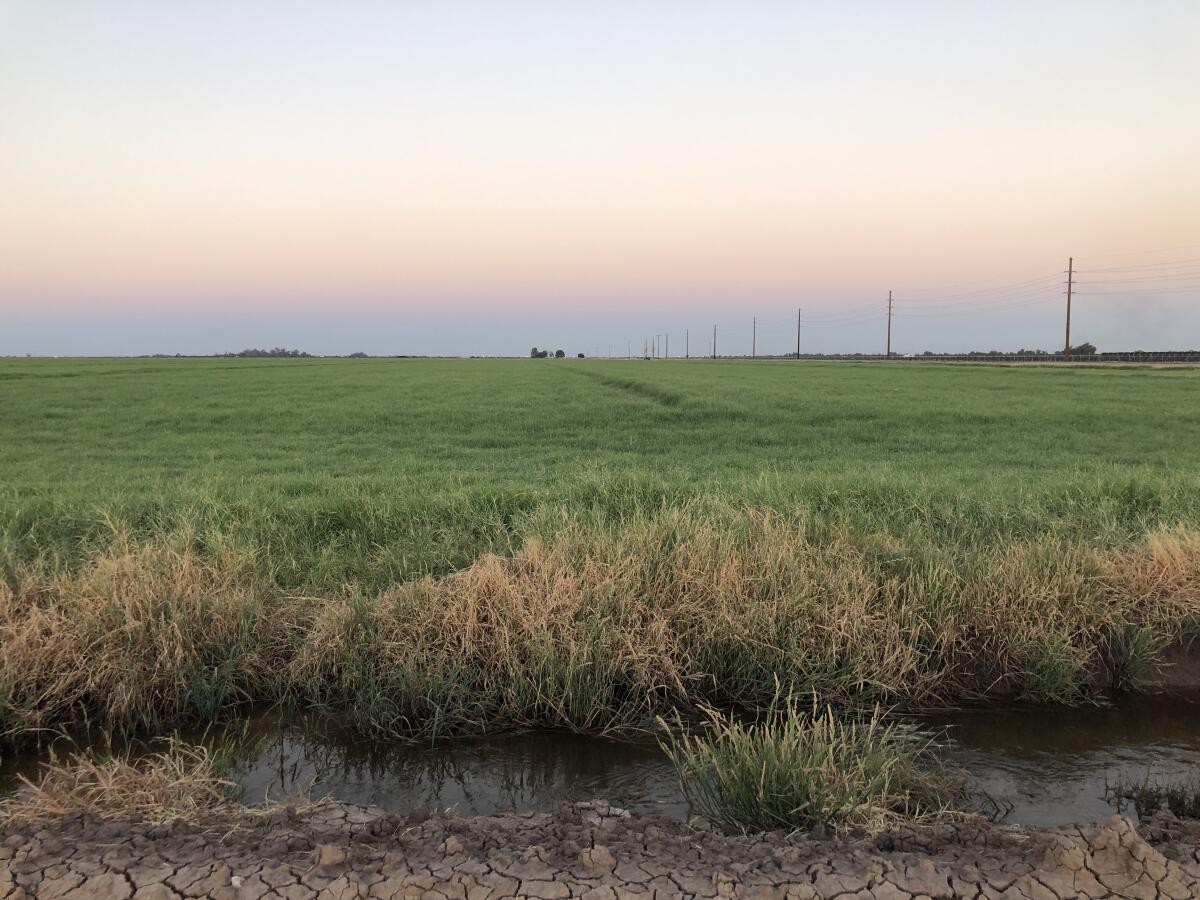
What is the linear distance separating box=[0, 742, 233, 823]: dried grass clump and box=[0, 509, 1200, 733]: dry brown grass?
1.23 m

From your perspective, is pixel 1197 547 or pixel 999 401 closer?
pixel 1197 547

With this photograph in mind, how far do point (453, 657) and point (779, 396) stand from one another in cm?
2444

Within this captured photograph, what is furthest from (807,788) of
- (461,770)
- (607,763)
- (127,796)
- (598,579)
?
(127,796)

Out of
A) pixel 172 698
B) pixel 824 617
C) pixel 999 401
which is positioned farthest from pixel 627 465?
pixel 999 401

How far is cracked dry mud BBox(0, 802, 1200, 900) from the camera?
2.71 m

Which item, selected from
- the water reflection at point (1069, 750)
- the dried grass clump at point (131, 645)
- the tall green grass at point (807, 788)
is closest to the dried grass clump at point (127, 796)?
the dried grass clump at point (131, 645)

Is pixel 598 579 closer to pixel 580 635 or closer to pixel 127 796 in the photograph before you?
pixel 580 635

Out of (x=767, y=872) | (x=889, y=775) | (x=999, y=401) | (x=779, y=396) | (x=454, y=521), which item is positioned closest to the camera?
(x=767, y=872)

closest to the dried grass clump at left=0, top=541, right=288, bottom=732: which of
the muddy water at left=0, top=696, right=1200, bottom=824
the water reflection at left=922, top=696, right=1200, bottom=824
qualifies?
the muddy water at left=0, top=696, right=1200, bottom=824

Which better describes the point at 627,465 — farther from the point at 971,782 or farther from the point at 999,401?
the point at 999,401

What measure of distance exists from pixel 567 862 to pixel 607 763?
1.82 m

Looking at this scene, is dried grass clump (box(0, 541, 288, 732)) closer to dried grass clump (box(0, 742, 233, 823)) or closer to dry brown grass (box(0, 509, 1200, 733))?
dry brown grass (box(0, 509, 1200, 733))

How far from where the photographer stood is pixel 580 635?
5449 millimetres

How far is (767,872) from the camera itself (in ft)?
9.25
